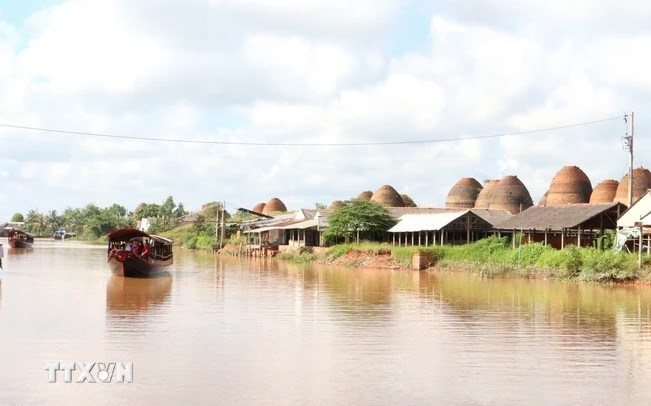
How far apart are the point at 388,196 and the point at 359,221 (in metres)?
21.9

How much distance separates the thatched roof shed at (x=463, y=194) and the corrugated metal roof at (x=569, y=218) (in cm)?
2373

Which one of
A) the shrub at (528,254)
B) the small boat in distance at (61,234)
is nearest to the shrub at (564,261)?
the shrub at (528,254)

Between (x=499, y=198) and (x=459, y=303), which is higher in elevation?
(x=499, y=198)

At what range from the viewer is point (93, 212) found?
110 m

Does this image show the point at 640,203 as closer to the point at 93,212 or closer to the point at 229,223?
the point at 229,223

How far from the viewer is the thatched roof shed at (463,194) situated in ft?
200

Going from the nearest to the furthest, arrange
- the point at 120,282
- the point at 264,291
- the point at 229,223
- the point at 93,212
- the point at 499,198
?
the point at 264,291 < the point at 120,282 < the point at 499,198 < the point at 229,223 < the point at 93,212

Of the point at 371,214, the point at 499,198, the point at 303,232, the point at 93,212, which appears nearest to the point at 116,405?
the point at 371,214

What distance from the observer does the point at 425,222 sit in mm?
40344

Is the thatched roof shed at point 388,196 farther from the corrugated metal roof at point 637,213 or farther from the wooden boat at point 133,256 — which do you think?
the corrugated metal roof at point 637,213

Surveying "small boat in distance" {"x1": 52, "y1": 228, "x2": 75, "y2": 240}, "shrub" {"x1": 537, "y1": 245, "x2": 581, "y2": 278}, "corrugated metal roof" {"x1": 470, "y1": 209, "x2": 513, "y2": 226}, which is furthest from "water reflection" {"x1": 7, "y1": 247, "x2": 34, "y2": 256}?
"small boat in distance" {"x1": 52, "y1": 228, "x2": 75, "y2": 240}

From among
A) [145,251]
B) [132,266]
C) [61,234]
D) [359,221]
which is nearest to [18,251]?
[359,221]

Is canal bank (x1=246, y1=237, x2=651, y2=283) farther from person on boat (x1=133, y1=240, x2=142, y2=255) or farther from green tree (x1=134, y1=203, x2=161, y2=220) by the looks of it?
green tree (x1=134, y1=203, x2=161, y2=220)

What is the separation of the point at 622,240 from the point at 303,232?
939 inches
